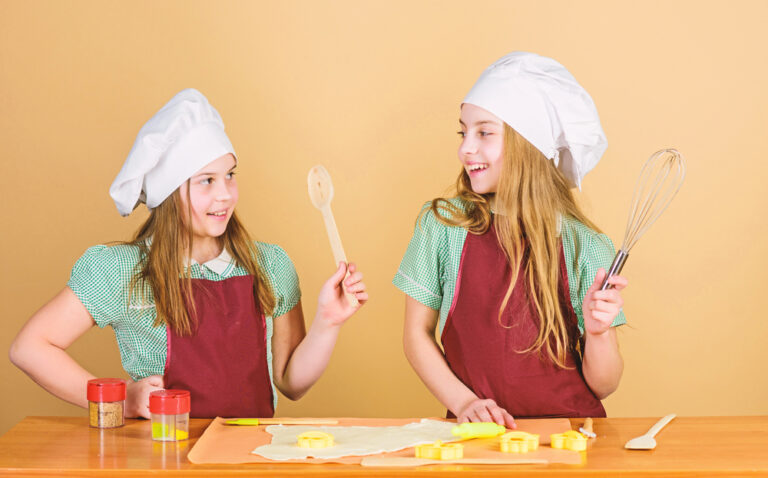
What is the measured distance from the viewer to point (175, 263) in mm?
1712

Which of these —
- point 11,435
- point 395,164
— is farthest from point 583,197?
point 11,435

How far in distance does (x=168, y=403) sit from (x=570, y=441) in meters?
0.61

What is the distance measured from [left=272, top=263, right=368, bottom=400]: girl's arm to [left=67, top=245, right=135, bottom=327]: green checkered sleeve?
1.07 ft

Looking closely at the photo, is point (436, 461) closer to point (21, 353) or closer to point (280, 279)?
point (280, 279)

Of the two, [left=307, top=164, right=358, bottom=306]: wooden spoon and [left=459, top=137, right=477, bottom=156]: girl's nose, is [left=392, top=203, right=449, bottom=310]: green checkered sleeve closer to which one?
[left=459, top=137, right=477, bottom=156]: girl's nose

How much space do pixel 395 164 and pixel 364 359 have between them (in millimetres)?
550

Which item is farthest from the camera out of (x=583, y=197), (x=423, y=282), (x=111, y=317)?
(x=583, y=197)

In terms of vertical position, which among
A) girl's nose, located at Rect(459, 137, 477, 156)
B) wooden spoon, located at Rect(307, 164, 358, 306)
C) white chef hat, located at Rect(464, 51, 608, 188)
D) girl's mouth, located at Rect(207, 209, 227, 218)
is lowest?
girl's mouth, located at Rect(207, 209, 227, 218)

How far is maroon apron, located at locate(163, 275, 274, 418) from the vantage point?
1.66m

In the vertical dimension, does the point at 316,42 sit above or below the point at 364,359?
above

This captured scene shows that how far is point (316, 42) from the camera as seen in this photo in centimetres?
237

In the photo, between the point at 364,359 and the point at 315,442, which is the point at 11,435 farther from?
the point at 364,359

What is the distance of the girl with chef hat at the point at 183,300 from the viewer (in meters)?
1.65

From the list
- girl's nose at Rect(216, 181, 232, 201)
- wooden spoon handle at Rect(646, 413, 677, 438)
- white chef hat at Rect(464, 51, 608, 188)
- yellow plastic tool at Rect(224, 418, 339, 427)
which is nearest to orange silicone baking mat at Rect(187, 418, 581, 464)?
yellow plastic tool at Rect(224, 418, 339, 427)
